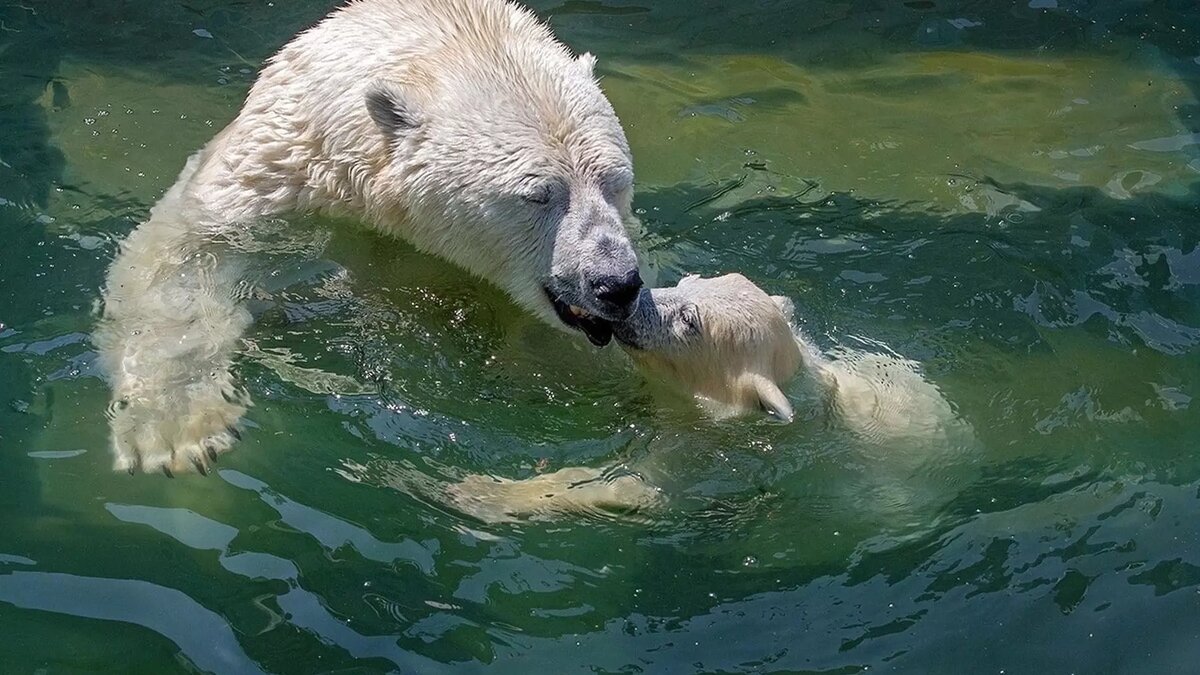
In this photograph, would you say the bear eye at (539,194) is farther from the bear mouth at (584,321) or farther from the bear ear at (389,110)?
the bear ear at (389,110)

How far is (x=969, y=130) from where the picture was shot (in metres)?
6.25

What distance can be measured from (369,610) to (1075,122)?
4.50m

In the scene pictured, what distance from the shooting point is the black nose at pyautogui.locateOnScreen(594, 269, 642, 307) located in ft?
12.1

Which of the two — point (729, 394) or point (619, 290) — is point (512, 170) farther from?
point (729, 394)

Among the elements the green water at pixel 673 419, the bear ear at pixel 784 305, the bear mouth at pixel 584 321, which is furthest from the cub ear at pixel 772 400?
the bear mouth at pixel 584 321

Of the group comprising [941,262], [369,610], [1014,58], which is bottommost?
[369,610]

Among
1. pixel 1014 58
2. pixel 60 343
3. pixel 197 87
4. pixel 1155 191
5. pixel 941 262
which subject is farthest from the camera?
pixel 1014 58

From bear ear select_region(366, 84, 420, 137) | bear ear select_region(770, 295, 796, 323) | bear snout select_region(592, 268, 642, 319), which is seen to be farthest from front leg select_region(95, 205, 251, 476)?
bear ear select_region(770, 295, 796, 323)

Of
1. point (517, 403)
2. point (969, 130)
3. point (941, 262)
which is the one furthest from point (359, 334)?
point (969, 130)

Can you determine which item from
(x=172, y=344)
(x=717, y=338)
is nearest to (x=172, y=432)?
(x=172, y=344)

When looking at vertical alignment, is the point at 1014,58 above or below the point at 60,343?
above

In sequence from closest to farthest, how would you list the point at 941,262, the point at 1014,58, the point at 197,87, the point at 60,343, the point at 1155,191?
the point at 60,343 < the point at 941,262 < the point at 1155,191 < the point at 197,87 < the point at 1014,58

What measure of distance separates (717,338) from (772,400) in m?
0.28

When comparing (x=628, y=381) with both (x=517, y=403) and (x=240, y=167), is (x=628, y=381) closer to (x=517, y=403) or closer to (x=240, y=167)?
(x=517, y=403)
